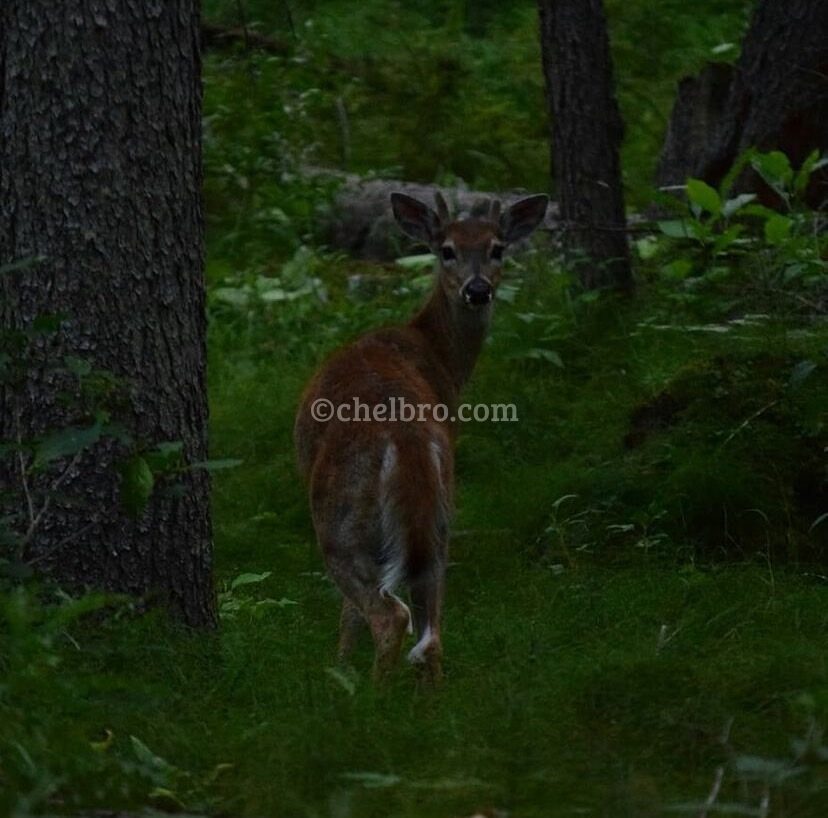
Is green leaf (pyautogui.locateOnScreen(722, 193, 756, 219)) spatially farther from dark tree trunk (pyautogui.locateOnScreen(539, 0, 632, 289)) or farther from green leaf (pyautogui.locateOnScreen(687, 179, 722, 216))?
dark tree trunk (pyautogui.locateOnScreen(539, 0, 632, 289))

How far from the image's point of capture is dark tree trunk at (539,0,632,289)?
955cm

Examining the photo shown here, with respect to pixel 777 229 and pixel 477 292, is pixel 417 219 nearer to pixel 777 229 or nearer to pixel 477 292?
pixel 477 292

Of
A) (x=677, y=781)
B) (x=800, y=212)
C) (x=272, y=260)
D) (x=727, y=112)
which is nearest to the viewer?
(x=677, y=781)

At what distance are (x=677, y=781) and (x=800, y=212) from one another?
553 centimetres

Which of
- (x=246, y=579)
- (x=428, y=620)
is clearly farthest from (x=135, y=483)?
(x=246, y=579)

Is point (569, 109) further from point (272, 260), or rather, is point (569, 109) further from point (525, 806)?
point (525, 806)

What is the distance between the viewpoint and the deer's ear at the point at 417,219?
8.52 meters

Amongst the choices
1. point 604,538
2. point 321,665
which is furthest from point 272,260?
point 321,665

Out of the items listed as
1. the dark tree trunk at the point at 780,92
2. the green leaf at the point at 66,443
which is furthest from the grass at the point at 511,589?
the dark tree trunk at the point at 780,92

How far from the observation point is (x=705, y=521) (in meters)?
7.12

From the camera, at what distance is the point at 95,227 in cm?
550

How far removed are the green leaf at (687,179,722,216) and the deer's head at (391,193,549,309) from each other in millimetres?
709

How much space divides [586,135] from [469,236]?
1608 millimetres

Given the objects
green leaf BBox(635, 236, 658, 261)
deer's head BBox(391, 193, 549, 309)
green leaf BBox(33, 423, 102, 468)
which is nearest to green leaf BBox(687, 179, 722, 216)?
deer's head BBox(391, 193, 549, 309)
